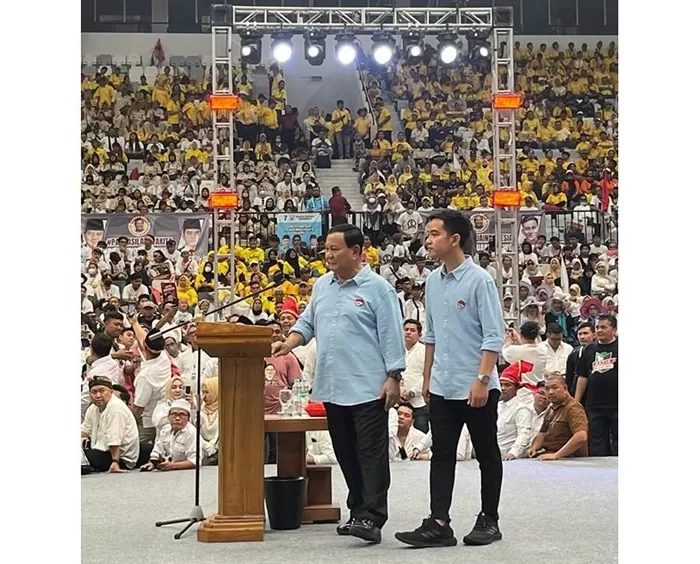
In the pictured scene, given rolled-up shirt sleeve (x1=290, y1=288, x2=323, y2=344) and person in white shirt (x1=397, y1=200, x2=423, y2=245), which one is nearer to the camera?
rolled-up shirt sleeve (x1=290, y1=288, x2=323, y2=344)

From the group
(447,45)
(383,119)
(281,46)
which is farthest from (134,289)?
(383,119)

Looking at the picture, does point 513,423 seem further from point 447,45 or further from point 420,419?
point 447,45

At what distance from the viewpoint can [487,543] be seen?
4.93 metres

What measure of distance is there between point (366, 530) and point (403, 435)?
3537 millimetres

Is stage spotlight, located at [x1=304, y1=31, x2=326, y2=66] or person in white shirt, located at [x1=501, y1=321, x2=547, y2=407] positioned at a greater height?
stage spotlight, located at [x1=304, y1=31, x2=326, y2=66]

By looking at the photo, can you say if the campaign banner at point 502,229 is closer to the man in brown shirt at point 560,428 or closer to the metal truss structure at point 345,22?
the metal truss structure at point 345,22

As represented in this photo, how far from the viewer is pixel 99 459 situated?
26.3 feet

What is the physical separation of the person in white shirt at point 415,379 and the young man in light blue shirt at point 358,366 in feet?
11.0

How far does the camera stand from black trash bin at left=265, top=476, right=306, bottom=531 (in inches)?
213

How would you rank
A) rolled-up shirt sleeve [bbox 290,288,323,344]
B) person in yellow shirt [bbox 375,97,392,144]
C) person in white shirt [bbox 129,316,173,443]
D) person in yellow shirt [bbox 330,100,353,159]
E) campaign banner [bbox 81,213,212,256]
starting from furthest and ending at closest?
person in yellow shirt [bbox 375,97,392,144], person in yellow shirt [bbox 330,100,353,159], campaign banner [bbox 81,213,212,256], person in white shirt [bbox 129,316,173,443], rolled-up shirt sleeve [bbox 290,288,323,344]

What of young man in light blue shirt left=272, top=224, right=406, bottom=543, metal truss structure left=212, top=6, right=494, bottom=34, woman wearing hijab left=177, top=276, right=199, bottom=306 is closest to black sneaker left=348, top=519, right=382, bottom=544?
young man in light blue shirt left=272, top=224, right=406, bottom=543

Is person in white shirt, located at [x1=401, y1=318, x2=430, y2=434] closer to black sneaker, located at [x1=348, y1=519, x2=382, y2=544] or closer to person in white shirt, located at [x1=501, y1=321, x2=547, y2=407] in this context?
person in white shirt, located at [x1=501, y1=321, x2=547, y2=407]

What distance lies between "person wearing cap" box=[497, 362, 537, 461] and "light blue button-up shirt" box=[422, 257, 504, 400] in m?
3.53

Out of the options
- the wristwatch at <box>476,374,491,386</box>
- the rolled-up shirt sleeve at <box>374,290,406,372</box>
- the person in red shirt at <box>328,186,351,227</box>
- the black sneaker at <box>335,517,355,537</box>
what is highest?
the person in red shirt at <box>328,186,351,227</box>
